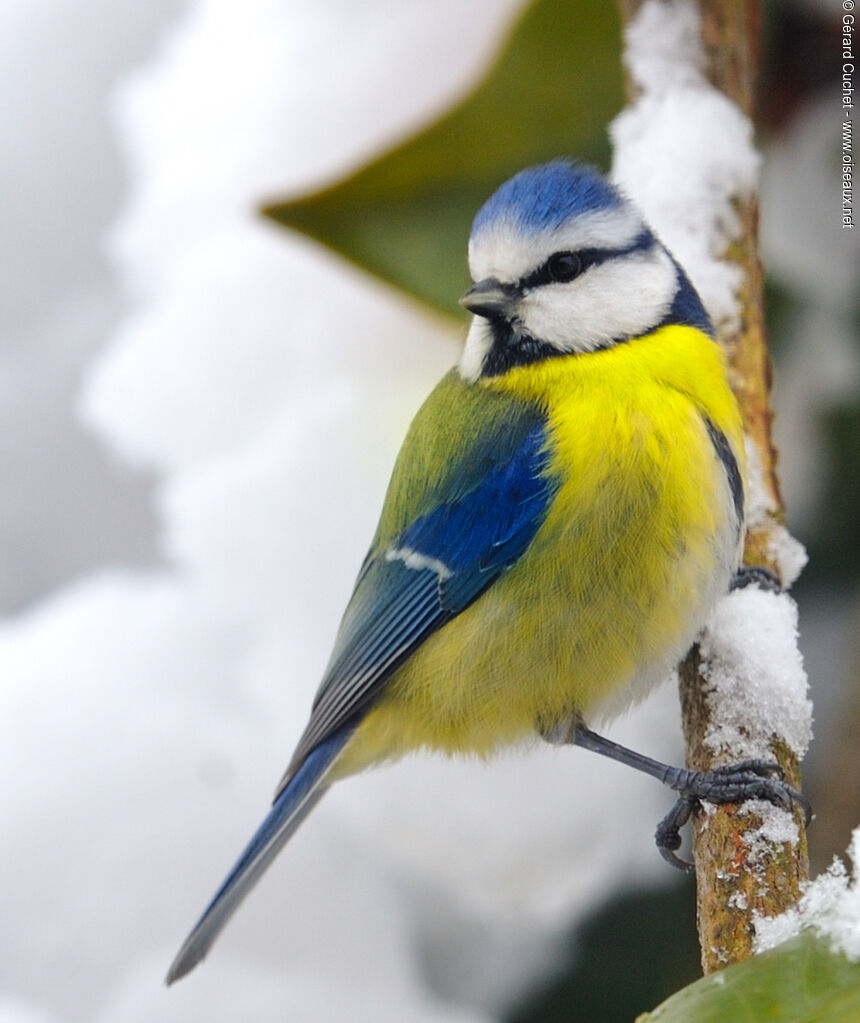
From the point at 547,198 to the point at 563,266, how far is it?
0.05 meters

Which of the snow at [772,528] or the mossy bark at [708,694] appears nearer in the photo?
the mossy bark at [708,694]

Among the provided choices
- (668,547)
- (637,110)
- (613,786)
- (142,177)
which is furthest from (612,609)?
(142,177)

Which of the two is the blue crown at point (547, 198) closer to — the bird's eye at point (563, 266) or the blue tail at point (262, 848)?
the bird's eye at point (563, 266)

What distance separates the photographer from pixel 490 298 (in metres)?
0.85

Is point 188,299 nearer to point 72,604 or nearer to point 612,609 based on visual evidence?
point 72,604

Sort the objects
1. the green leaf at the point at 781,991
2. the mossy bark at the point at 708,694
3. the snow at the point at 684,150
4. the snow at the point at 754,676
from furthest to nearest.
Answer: the snow at the point at 684,150, the snow at the point at 754,676, the mossy bark at the point at 708,694, the green leaf at the point at 781,991

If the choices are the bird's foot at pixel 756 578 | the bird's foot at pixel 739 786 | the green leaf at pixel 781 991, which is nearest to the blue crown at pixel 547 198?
the bird's foot at pixel 756 578

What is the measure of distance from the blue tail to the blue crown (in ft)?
1.24

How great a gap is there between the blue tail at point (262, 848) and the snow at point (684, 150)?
1.43ft

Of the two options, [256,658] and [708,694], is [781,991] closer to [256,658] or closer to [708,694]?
[708,694]

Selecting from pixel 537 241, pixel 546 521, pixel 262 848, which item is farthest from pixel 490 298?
pixel 262 848

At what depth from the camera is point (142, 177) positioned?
4.91 ft

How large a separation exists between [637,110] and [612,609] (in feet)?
1.45

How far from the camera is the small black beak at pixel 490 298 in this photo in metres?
0.84
